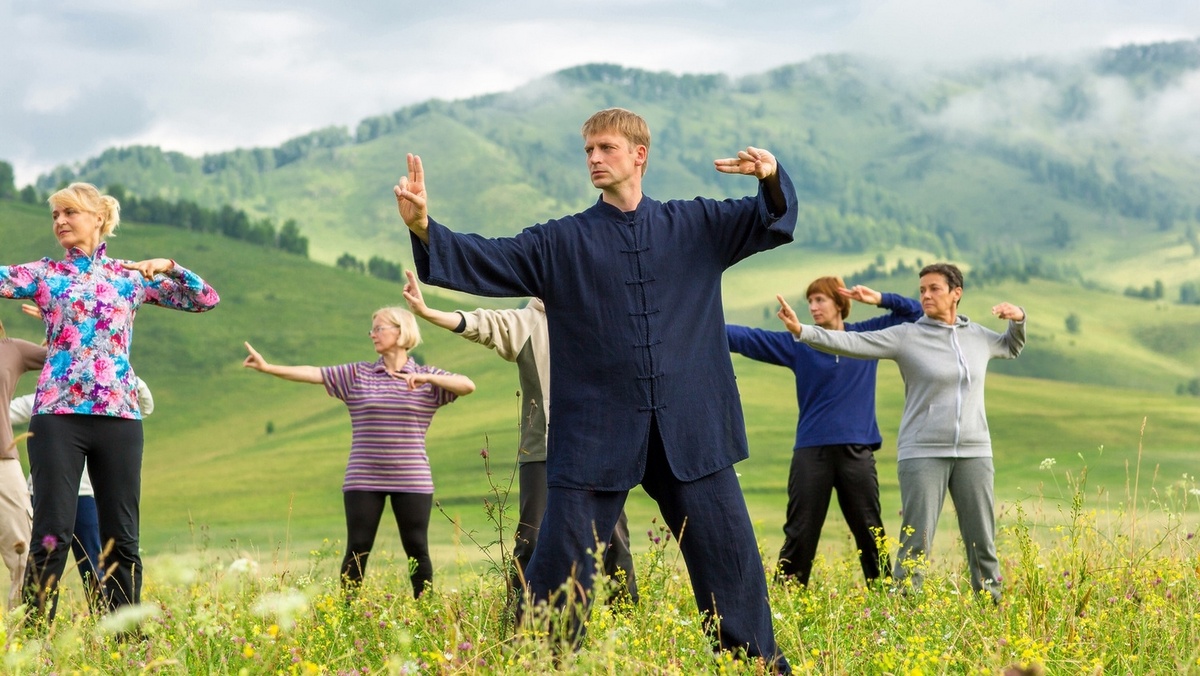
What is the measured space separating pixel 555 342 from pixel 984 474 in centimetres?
378

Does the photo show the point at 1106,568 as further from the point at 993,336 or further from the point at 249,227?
the point at 249,227

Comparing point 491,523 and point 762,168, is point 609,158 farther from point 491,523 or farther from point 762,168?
point 491,523

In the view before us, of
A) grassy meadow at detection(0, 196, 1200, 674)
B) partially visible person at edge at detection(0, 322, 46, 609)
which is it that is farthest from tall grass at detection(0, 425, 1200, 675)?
partially visible person at edge at detection(0, 322, 46, 609)

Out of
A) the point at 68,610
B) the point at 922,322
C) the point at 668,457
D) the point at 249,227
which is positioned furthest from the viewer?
the point at 249,227

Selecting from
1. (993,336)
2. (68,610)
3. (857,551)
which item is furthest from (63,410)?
(993,336)

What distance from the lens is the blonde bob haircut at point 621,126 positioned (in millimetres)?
4996

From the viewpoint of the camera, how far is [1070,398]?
344 feet

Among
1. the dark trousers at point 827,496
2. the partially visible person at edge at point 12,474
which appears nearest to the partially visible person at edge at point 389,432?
the partially visible person at edge at point 12,474

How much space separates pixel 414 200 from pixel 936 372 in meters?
4.38

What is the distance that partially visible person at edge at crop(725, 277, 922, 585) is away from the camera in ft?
27.8

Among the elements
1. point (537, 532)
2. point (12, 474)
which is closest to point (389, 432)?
point (537, 532)

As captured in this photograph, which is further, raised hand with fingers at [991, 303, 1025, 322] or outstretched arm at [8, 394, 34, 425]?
outstretched arm at [8, 394, 34, 425]

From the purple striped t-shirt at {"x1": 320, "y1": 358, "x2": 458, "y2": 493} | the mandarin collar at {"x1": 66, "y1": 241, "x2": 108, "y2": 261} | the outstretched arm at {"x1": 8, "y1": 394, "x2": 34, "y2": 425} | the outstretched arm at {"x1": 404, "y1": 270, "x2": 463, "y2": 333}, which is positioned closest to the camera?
the outstretched arm at {"x1": 404, "y1": 270, "x2": 463, "y2": 333}

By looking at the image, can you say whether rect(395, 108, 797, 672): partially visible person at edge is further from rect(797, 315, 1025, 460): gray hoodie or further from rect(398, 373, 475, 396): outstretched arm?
rect(398, 373, 475, 396): outstretched arm
